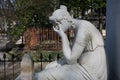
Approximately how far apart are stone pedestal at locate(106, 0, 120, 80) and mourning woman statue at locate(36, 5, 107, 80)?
311 millimetres

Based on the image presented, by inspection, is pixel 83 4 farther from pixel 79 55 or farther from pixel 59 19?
pixel 79 55

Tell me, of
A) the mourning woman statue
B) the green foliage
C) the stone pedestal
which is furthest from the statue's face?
the green foliage

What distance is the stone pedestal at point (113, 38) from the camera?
4.74m

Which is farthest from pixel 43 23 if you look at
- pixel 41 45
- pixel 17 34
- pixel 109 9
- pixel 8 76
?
pixel 109 9

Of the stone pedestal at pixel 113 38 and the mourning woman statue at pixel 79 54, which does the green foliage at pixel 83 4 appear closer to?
the stone pedestal at pixel 113 38

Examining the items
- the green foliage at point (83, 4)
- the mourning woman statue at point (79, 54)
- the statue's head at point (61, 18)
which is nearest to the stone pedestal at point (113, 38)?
the mourning woman statue at point (79, 54)

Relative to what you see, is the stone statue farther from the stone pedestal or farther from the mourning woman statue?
the stone pedestal

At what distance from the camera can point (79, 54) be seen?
4.39m

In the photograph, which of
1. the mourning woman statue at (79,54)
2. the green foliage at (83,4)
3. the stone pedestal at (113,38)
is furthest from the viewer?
the green foliage at (83,4)

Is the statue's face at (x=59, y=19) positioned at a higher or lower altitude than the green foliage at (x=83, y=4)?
lower

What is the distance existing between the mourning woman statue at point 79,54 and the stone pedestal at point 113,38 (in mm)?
311

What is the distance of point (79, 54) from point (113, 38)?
2.69 feet

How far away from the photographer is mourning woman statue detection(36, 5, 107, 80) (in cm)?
440

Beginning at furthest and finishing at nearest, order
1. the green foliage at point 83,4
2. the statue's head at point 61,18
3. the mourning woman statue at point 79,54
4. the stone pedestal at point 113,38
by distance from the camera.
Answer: the green foliage at point 83,4, the stone pedestal at point 113,38, the statue's head at point 61,18, the mourning woman statue at point 79,54
